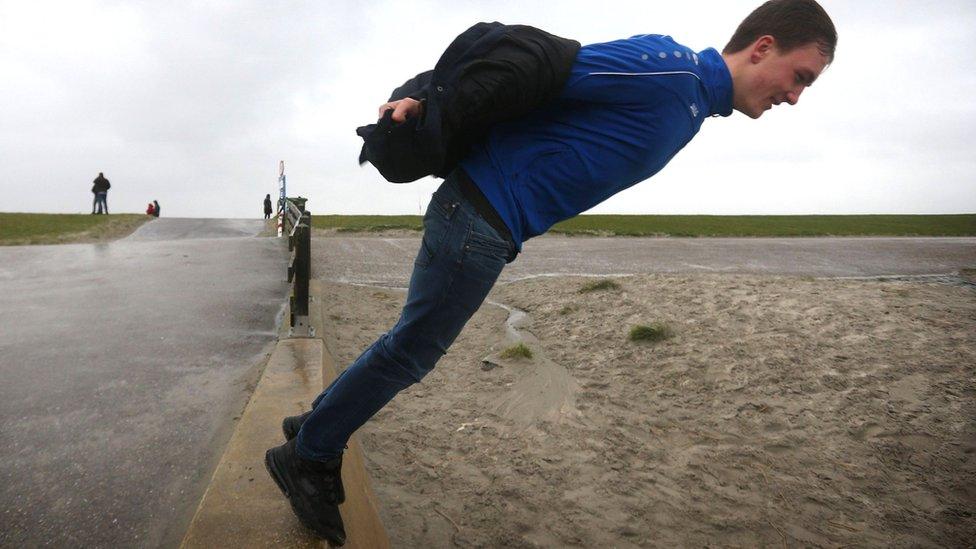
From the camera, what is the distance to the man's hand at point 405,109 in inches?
73.0

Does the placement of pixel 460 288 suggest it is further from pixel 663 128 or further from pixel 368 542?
pixel 368 542

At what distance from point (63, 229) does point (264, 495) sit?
65.4 feet

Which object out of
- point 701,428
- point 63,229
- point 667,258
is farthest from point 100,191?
point 701,428

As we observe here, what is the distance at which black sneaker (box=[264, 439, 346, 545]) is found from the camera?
7.37 ft

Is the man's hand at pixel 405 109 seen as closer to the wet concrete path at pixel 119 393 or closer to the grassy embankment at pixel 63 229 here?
the wet concrete path at pixel 119 393

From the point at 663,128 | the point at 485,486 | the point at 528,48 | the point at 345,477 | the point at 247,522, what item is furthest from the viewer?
the point at 485,486

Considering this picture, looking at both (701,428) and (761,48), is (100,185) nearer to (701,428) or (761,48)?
(701,428)

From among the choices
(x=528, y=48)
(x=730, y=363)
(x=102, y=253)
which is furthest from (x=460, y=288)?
(x=102, y=253)

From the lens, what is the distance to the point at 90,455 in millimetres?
3312

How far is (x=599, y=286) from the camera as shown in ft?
28.8

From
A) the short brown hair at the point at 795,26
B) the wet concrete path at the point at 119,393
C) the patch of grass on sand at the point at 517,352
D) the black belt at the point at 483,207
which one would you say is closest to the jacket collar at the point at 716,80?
the short brown hair at the point at 795,26

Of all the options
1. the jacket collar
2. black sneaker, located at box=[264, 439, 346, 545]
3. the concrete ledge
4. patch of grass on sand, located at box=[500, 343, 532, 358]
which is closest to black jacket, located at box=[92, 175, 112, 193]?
patch of grass on sand, located at box=[500, 343, 532, 358]

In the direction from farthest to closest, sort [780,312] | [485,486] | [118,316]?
[780,312] < [118,316] < [485,486]

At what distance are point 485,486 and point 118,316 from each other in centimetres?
453
